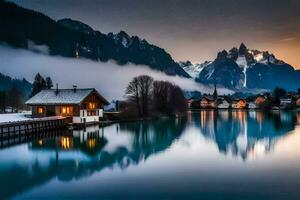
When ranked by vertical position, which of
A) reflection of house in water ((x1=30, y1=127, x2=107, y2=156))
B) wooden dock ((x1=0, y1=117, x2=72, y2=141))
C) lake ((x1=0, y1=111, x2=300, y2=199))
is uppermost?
wooden dock ((x1=0, y1=117, x2=72, y2=141))

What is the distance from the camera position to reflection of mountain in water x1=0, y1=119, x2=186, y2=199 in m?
21.2

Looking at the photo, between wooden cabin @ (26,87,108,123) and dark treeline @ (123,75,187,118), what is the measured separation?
57.4 feet

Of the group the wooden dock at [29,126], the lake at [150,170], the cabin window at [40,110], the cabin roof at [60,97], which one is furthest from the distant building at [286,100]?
the lake at [150,170]

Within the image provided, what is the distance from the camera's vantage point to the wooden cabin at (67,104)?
5991 cm

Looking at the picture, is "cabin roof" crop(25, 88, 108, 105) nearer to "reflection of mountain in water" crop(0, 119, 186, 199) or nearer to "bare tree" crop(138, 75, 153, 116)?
"reflection of mountain in water" crop(0, 119, 186, 199)

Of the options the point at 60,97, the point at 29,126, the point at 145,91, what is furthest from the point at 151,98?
the point at 29,126

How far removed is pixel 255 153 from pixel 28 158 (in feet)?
55.3

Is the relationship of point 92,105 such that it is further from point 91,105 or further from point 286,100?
point 286,100

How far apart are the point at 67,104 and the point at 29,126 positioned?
44.2 ft

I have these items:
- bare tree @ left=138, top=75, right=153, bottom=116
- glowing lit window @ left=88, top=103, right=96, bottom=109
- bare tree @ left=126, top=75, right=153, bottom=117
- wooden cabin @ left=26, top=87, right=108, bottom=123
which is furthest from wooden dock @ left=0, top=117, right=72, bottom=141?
bare tree @ left=138, top=75, right=153, bottom=116

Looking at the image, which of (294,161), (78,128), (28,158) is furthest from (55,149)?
(78,128)

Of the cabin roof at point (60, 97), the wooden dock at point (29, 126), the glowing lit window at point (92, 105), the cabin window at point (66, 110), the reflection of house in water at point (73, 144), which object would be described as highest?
the cabin roof at point (60, 97)

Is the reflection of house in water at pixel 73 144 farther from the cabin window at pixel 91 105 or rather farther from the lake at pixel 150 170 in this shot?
the cabin window at pixel 91 105

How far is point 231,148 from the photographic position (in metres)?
34.2
